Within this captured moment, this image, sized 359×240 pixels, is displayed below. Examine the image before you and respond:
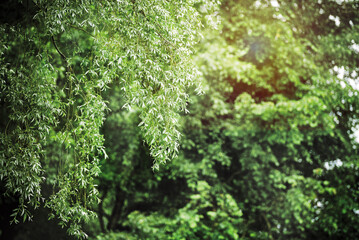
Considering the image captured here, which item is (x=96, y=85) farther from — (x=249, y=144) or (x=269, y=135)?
(x=269, y=135)

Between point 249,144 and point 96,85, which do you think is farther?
point 249,144

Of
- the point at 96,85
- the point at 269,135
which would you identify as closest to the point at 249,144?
the point at 269,135

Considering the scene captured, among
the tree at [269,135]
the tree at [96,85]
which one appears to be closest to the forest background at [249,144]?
the tree at [269,135]

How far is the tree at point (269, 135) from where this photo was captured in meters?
8.66

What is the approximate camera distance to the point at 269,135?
348 inches

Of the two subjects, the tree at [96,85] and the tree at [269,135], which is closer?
the tree at [96,85]

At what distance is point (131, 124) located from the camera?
9.58m

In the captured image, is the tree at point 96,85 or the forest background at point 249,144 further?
the forest background at point 249,144

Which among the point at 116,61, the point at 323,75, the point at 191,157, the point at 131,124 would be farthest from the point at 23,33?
the point at 323,75

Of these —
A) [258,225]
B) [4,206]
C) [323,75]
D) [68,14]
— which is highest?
[323,75]

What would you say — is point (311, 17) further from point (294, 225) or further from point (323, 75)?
point (294, 225)

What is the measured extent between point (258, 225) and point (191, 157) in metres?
2.63

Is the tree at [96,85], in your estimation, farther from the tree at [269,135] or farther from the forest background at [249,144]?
the tree at [269,135]

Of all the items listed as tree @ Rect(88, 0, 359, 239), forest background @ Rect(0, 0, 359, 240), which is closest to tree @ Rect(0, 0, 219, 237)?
forest background @ Rect(0, 0, 359, 240)
